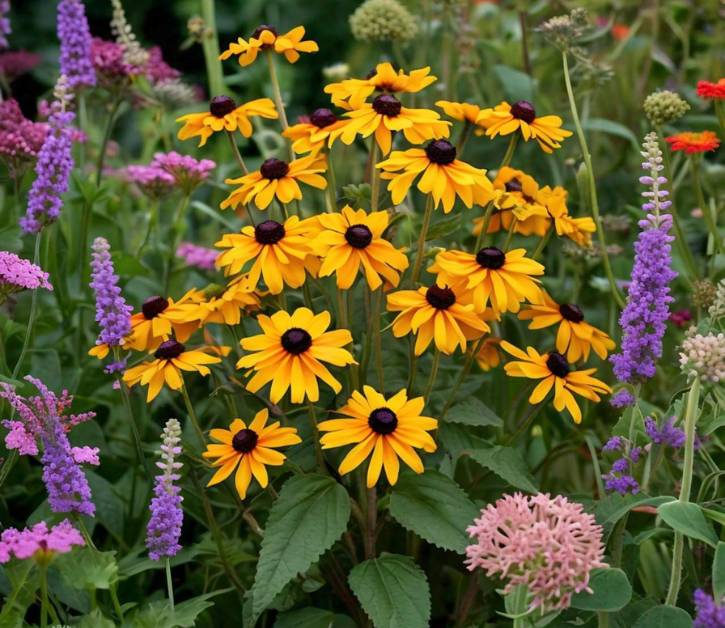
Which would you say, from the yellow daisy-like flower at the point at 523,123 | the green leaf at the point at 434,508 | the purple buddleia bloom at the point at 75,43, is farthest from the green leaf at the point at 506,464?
the purple buddleia bloom at the point at 75,43

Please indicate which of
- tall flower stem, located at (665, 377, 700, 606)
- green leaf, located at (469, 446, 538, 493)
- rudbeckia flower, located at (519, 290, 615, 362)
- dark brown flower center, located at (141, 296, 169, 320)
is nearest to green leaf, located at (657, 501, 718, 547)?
tall flower stem, located at (665, 377, 700, 606)

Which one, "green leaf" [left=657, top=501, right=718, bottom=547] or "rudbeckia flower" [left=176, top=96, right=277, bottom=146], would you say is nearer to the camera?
"green leaf" [left=657, top=501, right=718, bottom=547]

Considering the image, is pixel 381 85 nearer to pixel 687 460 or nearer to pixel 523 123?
pixel 523 123

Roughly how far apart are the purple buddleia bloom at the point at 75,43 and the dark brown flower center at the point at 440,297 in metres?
0.86

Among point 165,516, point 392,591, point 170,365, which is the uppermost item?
point 170,365

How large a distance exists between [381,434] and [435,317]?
15 centimetres

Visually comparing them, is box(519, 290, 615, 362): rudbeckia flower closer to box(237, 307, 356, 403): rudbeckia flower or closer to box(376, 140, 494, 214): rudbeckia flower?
box(376, 140, 494, 214): rudbeckia flower

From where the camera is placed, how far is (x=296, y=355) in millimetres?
1187

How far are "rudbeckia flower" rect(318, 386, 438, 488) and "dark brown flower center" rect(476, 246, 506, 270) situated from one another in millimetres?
181

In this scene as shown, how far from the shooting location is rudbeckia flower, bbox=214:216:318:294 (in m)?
1.24

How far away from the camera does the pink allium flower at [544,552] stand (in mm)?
946

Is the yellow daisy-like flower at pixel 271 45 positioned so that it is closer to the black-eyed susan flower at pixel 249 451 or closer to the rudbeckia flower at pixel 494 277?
the rudbeckia flower at pixel 494 277

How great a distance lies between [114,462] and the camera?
1.66m

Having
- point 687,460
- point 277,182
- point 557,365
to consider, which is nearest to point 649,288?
point 557,365
